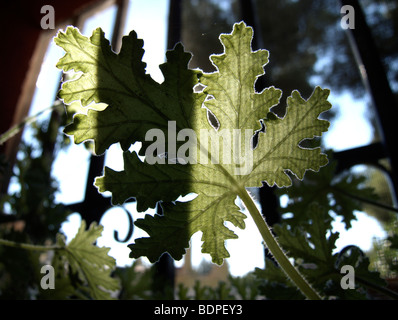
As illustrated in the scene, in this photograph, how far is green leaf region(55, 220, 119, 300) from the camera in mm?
647

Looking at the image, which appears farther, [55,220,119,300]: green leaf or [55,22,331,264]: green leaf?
[55,220,119,300]: green leaf

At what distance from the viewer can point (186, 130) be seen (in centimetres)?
45

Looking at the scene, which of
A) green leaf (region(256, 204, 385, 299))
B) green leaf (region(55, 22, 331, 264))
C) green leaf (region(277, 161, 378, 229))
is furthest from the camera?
green leaf (region(277, 161, 378, 229))

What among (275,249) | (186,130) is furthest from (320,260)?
(186,130)

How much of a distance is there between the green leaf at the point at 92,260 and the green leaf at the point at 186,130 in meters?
0.25

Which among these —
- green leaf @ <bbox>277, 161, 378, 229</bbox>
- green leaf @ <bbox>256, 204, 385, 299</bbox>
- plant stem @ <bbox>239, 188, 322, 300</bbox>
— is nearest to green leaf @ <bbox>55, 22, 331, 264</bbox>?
plant stem @ <bbox>239, 188, 322, 300</bbox>

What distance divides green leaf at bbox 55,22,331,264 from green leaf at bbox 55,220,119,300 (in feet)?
0.80

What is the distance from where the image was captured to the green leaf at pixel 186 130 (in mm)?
435

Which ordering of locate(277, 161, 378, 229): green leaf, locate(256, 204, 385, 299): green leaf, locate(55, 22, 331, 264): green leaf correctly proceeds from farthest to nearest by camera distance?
locate(277, 161, 378, 229): green leaf
locate(256, 204, 385, 299): green leaf
locate(55, 22, 331, 264): green leaf

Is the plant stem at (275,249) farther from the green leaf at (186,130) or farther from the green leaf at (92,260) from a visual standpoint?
the green leaf at (92,260)

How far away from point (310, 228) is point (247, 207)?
0.67 feet

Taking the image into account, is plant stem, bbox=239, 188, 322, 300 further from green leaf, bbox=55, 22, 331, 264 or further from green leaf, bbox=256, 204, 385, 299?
green leaf, bbox=256, 204, 385, 299
